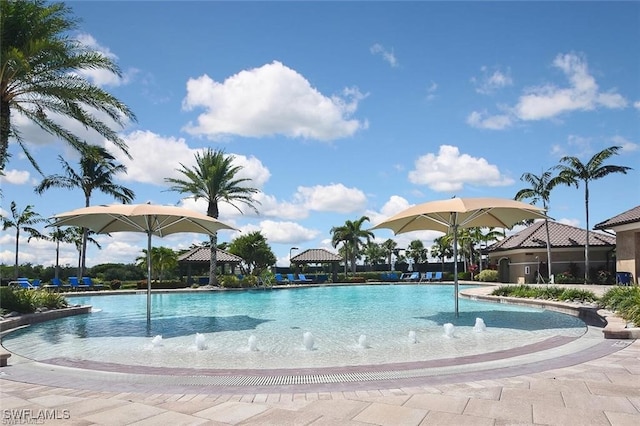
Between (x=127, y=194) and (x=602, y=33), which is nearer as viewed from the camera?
(x=602, y=33)

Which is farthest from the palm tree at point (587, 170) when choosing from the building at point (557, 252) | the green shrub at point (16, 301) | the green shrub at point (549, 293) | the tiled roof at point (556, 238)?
the green shrub at point (16, 301)

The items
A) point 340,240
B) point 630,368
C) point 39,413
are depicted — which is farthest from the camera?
point 340,240

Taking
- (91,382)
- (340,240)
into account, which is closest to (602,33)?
(91,382)

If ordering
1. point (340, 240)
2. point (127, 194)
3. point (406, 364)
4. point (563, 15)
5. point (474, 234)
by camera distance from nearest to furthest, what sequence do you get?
point (406, 364) < point (563, 15) < point (127, 194) < point (474, 234) < point (340, 240)

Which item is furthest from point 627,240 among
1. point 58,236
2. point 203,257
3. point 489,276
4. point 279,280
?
point 58,236

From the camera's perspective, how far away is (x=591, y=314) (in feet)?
37.4

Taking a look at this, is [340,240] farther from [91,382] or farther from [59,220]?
[91,382]

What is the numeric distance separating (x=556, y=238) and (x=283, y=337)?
27044mm

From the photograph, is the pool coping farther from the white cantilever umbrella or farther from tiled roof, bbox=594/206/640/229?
tiled roof, bbox=594/206/640/229

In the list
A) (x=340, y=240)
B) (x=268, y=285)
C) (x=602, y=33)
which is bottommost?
(x=268, y=285)

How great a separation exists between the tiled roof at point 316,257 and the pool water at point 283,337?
25.1 m

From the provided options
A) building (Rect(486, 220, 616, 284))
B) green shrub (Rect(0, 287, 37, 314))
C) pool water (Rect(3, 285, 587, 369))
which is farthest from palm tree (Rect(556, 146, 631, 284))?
green shrub (Rect(0, 287, 37, 314))

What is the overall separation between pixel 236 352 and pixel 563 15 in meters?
12.3

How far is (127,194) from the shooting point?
35.3m
